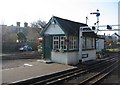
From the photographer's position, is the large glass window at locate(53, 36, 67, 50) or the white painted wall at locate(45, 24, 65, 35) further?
the white painted wall at locate(45, 24, 65, 35)

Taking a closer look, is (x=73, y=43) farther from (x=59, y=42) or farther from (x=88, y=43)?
(x=88, y=43)

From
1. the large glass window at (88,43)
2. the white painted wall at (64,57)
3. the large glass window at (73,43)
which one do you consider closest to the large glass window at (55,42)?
the white painted wall at (64,57)

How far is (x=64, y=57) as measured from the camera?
74.4ft

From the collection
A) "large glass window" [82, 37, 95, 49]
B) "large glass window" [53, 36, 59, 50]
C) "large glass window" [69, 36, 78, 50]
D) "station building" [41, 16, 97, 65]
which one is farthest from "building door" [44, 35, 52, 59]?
"large glass window" [82, 37, 95, 49]

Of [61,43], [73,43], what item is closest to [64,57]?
[61,43]

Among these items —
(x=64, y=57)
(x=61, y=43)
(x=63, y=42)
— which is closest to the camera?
(x=64, y=57)

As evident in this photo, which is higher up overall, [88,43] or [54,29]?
[54,29]

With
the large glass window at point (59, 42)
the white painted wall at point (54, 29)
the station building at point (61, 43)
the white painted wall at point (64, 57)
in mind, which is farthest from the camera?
the white painted wall at point (54, 29)

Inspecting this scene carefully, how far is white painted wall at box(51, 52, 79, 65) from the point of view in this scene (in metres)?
22.7

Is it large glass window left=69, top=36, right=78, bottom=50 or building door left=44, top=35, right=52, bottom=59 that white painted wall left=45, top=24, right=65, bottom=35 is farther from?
large glass window left=69, top=36, right=78, bottom=50

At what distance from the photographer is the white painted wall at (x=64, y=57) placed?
2265 cm

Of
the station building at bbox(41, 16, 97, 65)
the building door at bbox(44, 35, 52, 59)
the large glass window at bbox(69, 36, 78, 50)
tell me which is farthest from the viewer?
the building door at bbox(44, 35, 52, 59)

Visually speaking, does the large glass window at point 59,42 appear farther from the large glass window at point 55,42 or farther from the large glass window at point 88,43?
the large glass window at point 88,43

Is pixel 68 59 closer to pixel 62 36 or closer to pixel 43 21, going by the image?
pixel 62 36
